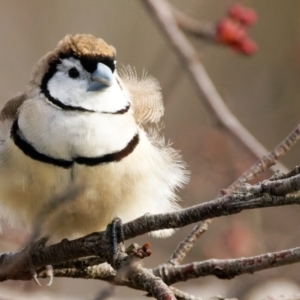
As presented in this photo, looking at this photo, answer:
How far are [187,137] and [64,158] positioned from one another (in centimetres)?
204

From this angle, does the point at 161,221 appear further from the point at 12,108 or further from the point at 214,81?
the point at 214,81

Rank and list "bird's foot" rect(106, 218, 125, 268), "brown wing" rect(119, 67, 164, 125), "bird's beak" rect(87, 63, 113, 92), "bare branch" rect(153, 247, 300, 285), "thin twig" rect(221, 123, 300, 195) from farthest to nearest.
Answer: "brown wing" rect(119, 67, 164, 125), "bird's beak" rect(87, 63, 113, 92), "thin twig" rect(221, 123, 300, 195), "bird's foot" rect(106, 218, 125, 268), "bare branch" rect(153, 247, 300, 285)

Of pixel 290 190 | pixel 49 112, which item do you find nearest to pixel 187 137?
pixel 49 112

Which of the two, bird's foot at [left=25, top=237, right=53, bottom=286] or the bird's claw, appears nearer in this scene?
the bird's claw

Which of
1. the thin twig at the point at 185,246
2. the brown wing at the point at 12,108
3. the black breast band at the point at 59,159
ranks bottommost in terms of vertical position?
the thin twig at the point at 185,246

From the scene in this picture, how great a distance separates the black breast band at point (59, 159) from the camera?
7.93ft

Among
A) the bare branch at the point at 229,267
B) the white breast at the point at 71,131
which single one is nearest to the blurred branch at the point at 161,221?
the bare branch at the point at 229,267

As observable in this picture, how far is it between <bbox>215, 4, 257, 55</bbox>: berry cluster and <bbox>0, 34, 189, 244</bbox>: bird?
2.86 feet

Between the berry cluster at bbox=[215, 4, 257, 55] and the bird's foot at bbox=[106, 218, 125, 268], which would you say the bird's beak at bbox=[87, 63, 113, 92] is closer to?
the bird's foot at bbox=[106, 218, 125, 268]

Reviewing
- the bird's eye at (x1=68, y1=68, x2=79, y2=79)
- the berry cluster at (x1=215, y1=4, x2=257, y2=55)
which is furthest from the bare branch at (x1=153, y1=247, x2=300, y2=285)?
the berry cluster at (x1=215, y1=4, x2=257, y2=55)

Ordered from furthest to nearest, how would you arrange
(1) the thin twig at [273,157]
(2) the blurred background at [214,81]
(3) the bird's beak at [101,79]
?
(2) the blurred background at [214,81], (3) the bird's beak at [101,79], (1) the thin twig at [273,157]

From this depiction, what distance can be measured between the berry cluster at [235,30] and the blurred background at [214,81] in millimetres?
445

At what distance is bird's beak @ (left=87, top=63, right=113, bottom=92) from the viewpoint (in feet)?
8.30

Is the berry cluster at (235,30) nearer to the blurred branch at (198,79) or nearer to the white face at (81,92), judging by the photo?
the blurred branch at (198,79)
